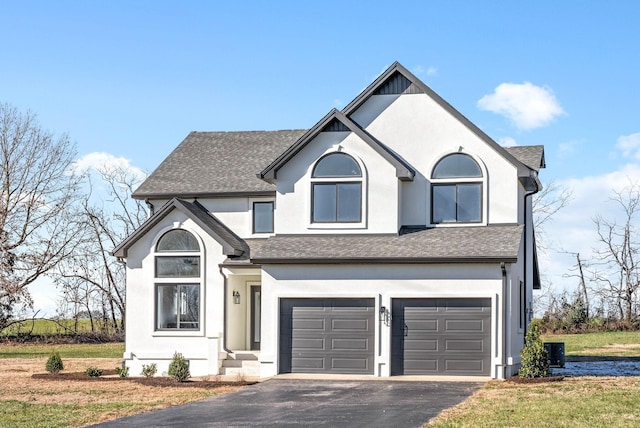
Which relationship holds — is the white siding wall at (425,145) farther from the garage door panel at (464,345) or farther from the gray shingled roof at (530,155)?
the garage door panel at (464,345)

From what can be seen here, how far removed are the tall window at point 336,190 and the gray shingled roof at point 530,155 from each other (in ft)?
18.2

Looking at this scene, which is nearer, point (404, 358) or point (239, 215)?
point (404, 358)

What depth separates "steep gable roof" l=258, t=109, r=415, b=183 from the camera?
26.6 m

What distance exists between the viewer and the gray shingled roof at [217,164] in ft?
99.6

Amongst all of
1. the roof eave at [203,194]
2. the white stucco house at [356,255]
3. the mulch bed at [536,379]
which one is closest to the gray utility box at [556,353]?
the white stucco house at [356,255]

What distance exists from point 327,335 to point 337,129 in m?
5.93

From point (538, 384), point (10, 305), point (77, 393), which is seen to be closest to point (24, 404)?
point (77, 393)

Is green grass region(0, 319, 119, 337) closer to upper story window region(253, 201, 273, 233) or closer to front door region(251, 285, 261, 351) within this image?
front door region(251, 285, 261, 351)

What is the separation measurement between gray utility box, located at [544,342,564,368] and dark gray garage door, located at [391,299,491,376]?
4.52 metres

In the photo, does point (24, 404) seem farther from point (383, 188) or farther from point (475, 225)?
point (475, 225)

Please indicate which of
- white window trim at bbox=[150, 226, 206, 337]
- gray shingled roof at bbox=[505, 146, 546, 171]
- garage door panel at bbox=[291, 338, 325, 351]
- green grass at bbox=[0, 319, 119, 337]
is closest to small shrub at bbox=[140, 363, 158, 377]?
white window trim at bbox=[150, 226, 206, 337]

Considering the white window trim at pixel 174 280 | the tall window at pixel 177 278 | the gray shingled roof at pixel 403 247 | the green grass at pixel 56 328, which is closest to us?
the gray shingled roof at pixel 403 247

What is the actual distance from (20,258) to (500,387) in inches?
1233

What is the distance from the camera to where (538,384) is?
23.3m
